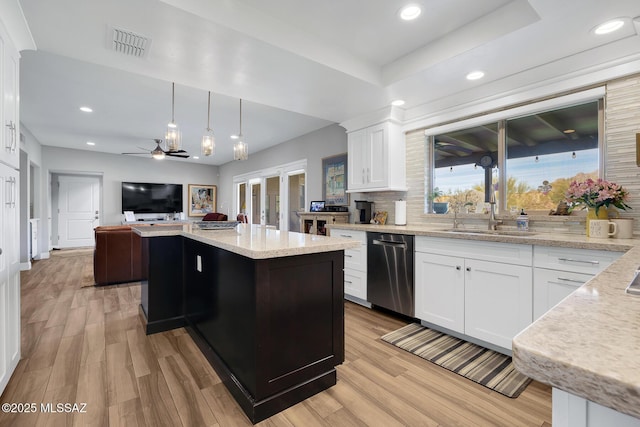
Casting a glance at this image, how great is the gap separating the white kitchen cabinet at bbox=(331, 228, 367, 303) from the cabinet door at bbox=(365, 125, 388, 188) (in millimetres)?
689

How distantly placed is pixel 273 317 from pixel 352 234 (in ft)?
6.67

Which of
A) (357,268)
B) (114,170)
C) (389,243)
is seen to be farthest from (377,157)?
(114,170)

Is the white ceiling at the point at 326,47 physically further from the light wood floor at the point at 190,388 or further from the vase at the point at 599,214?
the light wood floor at the point at 190,388

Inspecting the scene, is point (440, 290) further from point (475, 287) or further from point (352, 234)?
point (352, 234)

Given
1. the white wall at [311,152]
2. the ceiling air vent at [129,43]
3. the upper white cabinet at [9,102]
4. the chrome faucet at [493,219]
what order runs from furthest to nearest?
1. the white wall at [311,152]
2. the chrome faucet at [493,219]
3. the ceiling air vent at [129,43]
4. the upper white cabinet at [9,102]

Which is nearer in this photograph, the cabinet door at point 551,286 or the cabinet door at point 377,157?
the cabinet door at point 551,286

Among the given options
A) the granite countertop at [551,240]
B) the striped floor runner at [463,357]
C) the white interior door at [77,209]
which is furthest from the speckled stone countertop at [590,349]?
the white interior door at [77,209]

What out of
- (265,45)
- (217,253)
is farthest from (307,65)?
(217,253)

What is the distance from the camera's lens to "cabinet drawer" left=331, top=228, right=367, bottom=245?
11.2 ft

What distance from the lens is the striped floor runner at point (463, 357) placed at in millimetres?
1995

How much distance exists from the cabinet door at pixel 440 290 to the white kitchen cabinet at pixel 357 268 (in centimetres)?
68

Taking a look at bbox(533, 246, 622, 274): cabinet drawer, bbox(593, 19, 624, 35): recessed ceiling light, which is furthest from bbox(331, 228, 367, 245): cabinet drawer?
bbox(593, 19, 624, 35): recessed ceiling light

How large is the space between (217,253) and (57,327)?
2.08 meters

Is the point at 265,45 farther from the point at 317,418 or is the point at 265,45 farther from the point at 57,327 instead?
the point at 57,327
